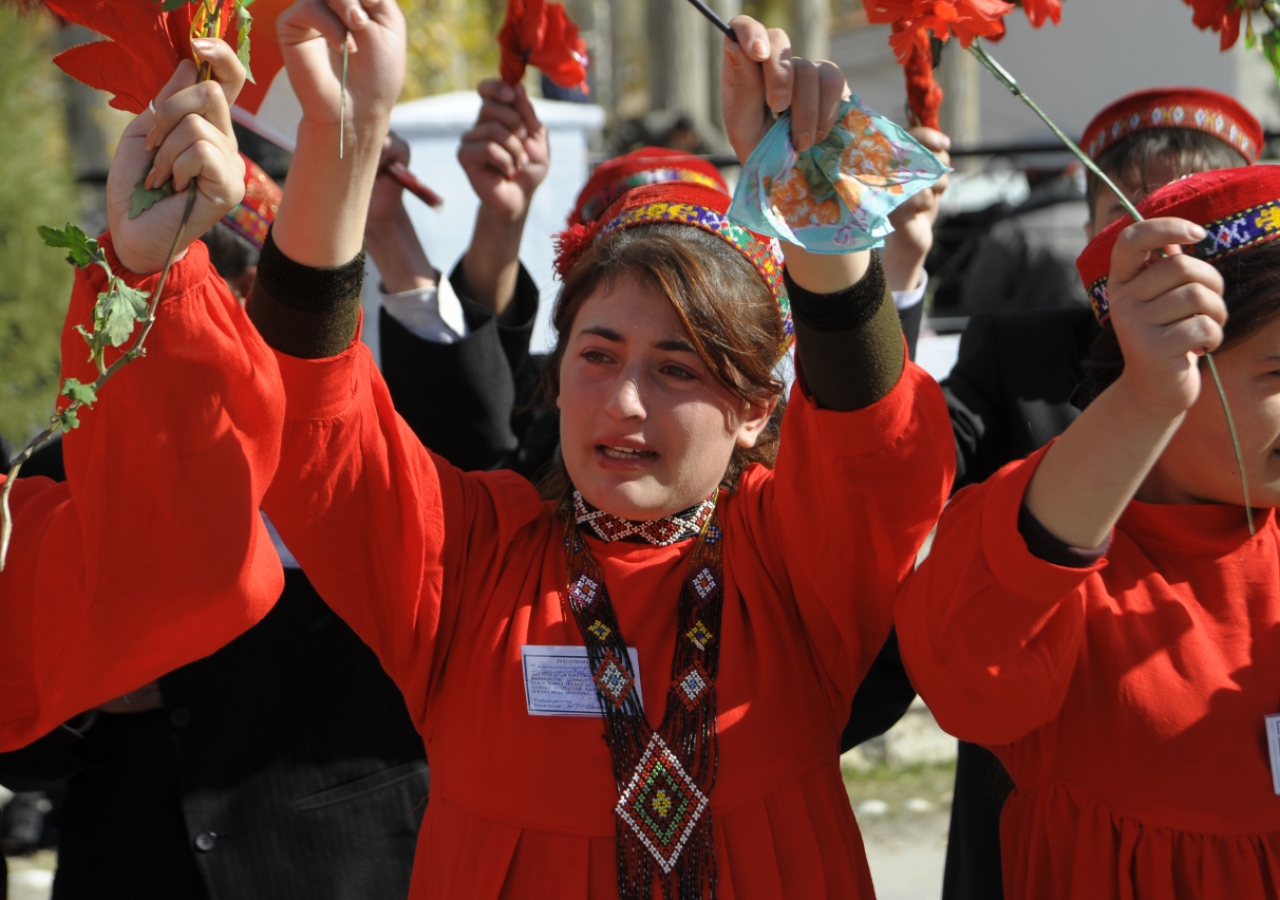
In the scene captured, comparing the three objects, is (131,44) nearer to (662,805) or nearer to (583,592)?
(583,592)

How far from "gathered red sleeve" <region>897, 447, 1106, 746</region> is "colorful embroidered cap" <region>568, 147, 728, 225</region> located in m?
1.13

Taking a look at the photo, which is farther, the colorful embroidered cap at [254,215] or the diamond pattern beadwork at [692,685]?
the colorful embroidered cap at [254,215]

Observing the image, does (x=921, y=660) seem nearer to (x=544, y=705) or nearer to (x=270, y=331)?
(x=544, y=705)

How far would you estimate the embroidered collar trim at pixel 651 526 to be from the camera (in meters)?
1.81

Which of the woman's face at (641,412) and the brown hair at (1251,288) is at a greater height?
the brown hair at (1251,288)

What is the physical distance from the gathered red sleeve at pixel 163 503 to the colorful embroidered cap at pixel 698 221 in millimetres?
686

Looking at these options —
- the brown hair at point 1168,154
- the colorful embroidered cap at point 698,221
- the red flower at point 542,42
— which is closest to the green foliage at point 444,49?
the red flower at point 542,42

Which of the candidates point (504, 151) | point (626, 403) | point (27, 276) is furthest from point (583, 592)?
point (27, 276)

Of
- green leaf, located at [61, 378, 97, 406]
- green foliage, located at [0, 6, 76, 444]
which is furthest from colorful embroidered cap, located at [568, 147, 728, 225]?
green foliage, located at [0, 6, 76, 444]

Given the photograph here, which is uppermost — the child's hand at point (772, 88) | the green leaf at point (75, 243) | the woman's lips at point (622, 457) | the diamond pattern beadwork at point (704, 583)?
the child's hand at point (772, 88)

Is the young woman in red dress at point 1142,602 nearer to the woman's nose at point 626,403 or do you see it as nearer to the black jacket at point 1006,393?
the woman's nose at point 626,403

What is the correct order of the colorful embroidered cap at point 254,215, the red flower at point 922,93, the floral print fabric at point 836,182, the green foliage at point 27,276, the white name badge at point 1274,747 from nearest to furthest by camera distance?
the floral print fabric at point 836,182 → the white name badge at point 1274,747 → the red flower at point 922,93 → the colorful embroidered cap at point 254,215 → the green foliage at point 27,276

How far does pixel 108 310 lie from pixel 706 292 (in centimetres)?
81

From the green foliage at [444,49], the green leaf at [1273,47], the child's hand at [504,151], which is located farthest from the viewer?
Result: the green foliage at [444,49]
